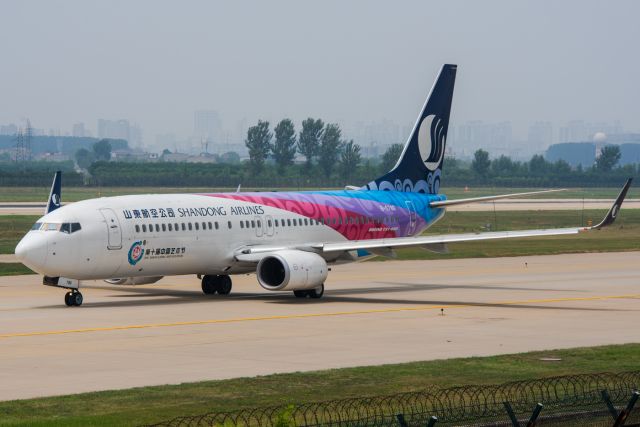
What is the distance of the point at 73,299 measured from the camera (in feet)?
143

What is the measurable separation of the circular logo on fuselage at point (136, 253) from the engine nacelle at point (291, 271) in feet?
14.8

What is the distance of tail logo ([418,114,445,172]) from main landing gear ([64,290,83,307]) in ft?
60.0

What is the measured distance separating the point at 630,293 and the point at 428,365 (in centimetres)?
2169

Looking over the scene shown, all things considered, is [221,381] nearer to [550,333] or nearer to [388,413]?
[388,413]

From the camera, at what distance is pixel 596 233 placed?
90.8m

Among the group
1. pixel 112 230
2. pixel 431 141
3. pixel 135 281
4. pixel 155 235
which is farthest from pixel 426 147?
pixel 112 230

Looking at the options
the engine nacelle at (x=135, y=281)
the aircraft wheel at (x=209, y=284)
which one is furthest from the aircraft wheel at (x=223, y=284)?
the engine nacelle at (x=135, y=281)

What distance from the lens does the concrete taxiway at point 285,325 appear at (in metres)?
29.9

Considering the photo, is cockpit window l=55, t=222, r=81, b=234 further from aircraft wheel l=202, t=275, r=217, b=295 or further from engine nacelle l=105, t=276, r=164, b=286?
aircraft wheel l=202, t=275, r=217, b=295

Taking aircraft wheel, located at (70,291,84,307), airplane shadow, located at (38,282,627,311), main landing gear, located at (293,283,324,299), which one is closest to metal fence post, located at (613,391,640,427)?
airplane shadow, located at (38,282,627,311)

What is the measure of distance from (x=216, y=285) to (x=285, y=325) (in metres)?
11.2

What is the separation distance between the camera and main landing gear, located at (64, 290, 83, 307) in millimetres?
43531

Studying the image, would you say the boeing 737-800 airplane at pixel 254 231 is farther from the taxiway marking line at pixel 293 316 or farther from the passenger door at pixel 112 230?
the taxiway marking line at pixel 293 316

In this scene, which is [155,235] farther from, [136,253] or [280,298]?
[280,298]
